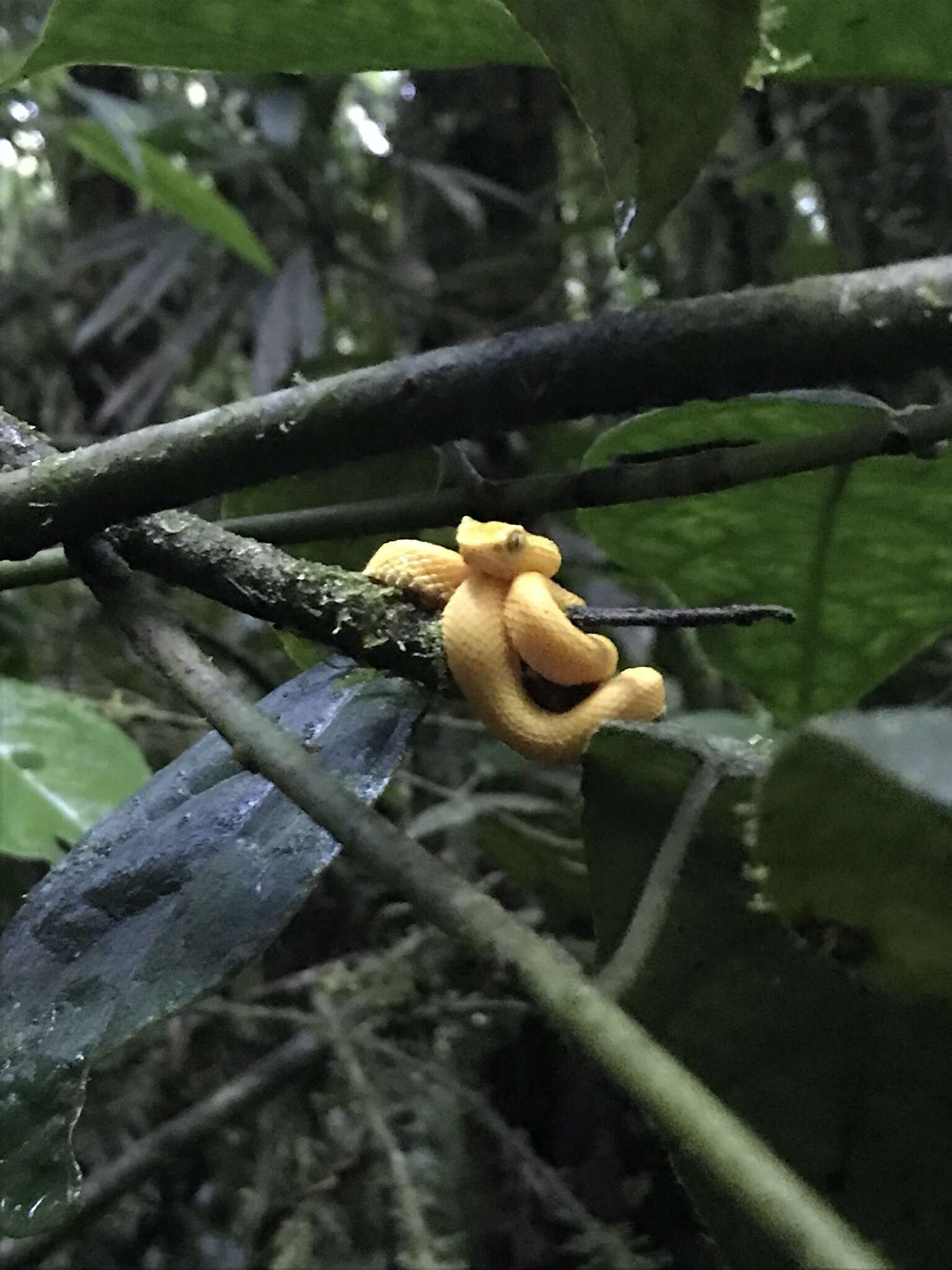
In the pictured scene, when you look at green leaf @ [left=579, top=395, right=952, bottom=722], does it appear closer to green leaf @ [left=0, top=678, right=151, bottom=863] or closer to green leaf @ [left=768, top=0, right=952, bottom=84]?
green leaf @ [left=768, top=0, right=952, bottom=84]

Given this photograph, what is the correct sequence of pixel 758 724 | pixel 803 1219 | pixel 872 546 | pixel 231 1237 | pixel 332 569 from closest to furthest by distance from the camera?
pixel 803 1219, pixel 332 569, pixel 872 546, pixel 758 724, pixel 231 1237

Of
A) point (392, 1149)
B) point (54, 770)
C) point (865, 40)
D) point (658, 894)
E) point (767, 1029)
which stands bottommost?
point (392, 1149)

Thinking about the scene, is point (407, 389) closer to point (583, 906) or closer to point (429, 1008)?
point (583, 906)

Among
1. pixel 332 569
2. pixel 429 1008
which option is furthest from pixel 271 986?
pixel 332 569

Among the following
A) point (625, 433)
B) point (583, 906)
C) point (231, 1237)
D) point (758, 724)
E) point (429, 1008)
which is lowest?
point (231, 1237)

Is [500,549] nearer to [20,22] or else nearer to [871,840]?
[871,840]

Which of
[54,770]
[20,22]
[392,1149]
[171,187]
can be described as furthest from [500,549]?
[20,22]

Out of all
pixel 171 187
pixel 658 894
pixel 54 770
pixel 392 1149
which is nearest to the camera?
pixel 658 894
